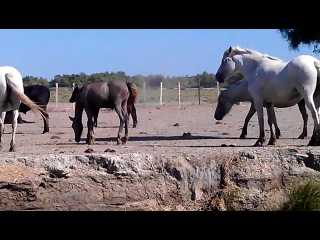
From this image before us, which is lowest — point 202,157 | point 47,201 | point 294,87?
point 47,201

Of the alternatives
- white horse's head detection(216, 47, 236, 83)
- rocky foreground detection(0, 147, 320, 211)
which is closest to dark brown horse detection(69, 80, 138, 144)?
white horse's head detection(216, 47, 236, 83)

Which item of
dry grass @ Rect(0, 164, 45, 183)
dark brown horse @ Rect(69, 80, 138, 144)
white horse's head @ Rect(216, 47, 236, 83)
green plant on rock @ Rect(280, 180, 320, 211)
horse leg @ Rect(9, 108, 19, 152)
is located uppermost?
white horse's head @ Rect(216, 47, 236, 83)

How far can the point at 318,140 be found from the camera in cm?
1114

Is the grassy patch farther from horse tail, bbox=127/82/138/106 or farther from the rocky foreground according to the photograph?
the rocky foreground

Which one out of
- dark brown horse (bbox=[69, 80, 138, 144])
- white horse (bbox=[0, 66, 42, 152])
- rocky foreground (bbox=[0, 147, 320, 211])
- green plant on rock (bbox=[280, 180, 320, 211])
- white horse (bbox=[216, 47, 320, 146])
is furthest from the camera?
dark brown horse (bbox=[69, 80, 138, 144])

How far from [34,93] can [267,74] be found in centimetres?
943

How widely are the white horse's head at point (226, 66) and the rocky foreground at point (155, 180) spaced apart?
3.96 m

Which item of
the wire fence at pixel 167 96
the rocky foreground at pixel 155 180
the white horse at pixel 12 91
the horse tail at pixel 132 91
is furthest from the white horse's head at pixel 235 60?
the wire fence at pixel 167 96

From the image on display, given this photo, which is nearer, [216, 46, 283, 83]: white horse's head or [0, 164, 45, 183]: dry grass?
[0, 164, 45, 183]: dry grass

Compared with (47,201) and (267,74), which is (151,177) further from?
(267,74)

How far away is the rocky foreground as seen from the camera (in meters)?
8.72

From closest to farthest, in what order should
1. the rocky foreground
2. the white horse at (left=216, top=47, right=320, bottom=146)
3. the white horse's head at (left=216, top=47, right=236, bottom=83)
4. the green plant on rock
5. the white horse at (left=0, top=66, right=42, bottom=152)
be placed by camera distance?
the green plant on rock, the rocky foreground, the white horse at (left=216, top=47, right=320, bottom=146), the white horse at (left=0, top=66, right=42, bottom=152), the white horse's head at (left=216, top=47, right=236, bottom=83)
